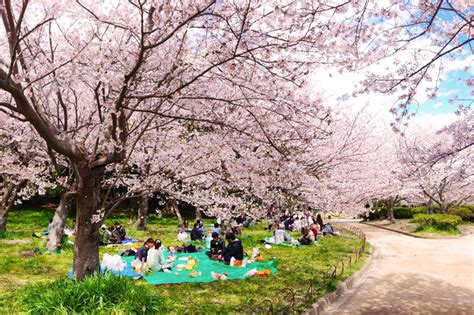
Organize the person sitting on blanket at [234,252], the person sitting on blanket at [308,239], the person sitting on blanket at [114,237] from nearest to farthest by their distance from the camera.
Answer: the person sitting on blanket at [234,252], the person sitting on blanket at [114,237], the person sitting on blanket at [308,239]

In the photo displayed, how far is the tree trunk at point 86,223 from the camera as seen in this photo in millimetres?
6848

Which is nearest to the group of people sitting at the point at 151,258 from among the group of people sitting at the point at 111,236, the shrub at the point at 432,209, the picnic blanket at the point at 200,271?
the picnic blanket at the point at 200,271

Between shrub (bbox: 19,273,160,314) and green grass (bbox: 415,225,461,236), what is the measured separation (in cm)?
1968

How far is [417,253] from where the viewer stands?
1511 cm

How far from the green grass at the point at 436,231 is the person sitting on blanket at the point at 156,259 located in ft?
56.0

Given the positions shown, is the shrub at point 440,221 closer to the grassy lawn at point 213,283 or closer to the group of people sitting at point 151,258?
the grassy lawn at point 213,283

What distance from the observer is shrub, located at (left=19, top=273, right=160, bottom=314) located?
5438 millimetres

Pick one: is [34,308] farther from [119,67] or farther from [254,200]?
[254,200]

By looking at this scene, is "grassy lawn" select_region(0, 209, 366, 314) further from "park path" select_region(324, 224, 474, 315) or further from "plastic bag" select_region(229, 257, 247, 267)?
"plastic bag" select_region(229, 257, 247, 267)

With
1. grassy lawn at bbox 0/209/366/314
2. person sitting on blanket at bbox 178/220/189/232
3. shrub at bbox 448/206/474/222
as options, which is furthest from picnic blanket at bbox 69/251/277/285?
shrub at bbox 448/206/474/222

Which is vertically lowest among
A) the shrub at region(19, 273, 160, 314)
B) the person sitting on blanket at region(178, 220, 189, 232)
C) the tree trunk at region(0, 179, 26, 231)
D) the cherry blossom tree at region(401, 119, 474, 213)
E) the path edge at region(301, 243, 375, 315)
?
the path edge at region(301, 243, 375, 315)

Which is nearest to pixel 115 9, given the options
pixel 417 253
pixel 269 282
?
pixel 269 282

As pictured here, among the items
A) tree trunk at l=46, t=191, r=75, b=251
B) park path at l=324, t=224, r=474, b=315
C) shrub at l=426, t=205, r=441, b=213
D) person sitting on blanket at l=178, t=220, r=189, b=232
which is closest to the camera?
park path at l=324, t=224, r=474, b=315

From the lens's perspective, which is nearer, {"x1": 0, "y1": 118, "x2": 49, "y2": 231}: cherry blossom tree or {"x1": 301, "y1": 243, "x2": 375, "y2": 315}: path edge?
{"x1": 301, "y1": 243, "x2": 375, "y2": 315}: path edge
